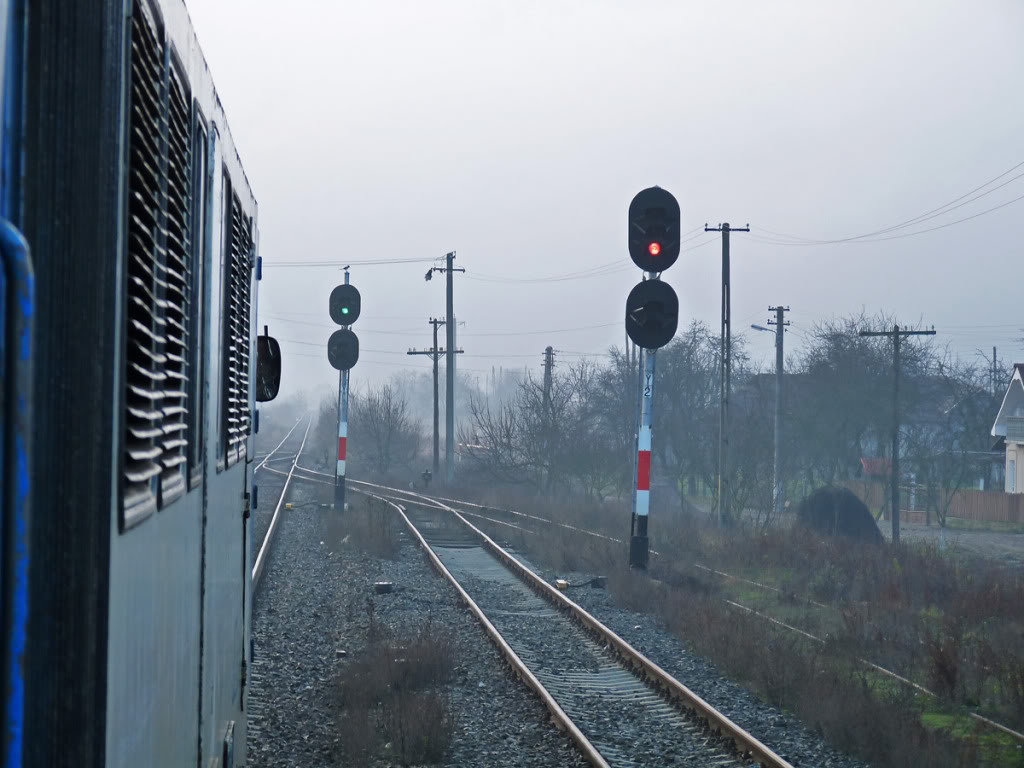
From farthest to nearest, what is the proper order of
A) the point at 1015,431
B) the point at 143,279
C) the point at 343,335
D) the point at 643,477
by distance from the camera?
1. the point at 1015,431
2. the point at 343,335
3. the point at 643,477
4. the point at 143,279

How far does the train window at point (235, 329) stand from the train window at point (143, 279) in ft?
5.02

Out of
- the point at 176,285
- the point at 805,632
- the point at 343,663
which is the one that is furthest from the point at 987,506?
the point at 176,285

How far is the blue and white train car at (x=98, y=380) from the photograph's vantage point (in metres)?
1.18

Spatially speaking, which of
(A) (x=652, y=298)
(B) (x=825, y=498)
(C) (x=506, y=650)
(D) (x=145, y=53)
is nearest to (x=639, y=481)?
(A) (x=652, y=298)

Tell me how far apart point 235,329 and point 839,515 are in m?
21.9

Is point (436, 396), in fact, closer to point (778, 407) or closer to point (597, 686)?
point (778, 407)

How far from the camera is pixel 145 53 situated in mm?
1892

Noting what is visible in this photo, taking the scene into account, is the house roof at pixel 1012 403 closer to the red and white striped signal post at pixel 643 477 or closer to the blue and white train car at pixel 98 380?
the red and white striped signal post at pixel 643 477

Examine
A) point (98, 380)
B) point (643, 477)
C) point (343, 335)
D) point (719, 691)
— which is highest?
point (343, 335)

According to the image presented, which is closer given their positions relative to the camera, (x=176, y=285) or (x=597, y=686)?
(x=176, y=285)

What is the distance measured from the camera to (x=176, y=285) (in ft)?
7.70

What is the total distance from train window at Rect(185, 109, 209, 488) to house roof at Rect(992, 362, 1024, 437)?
5354 centimetres

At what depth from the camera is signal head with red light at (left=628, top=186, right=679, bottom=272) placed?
14461 millimetres

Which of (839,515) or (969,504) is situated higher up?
(839,515)
